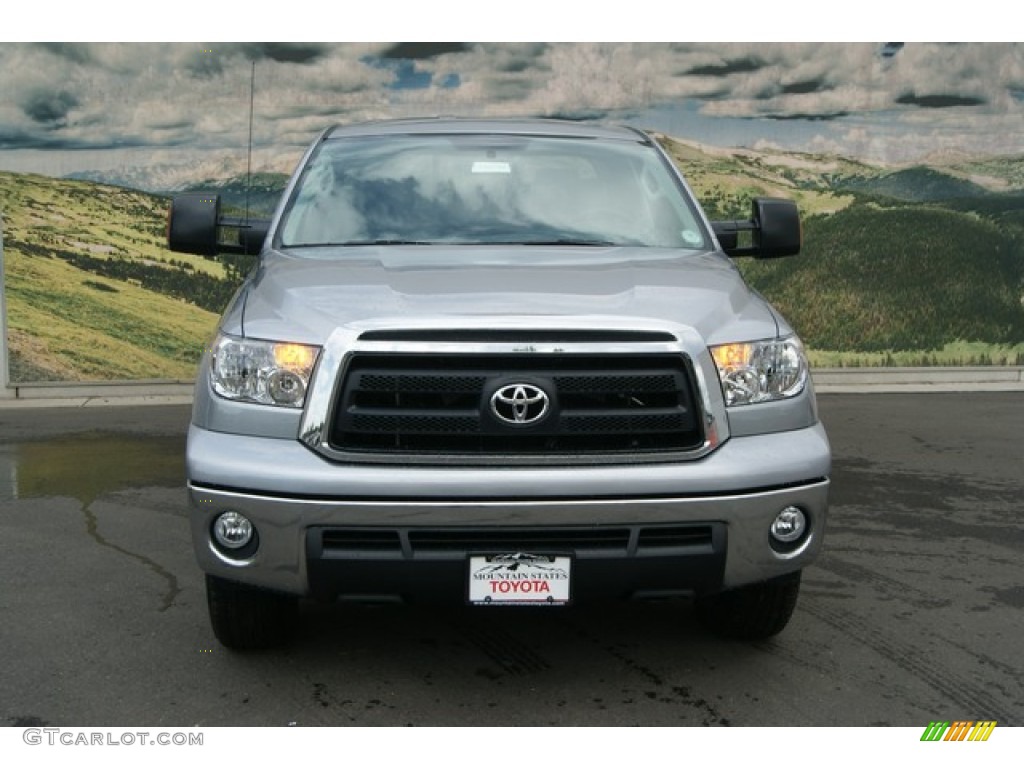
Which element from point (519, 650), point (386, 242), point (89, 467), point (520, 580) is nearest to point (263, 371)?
point (520, 580)

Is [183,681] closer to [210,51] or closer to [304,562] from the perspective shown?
[304,562]

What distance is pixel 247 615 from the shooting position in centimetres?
420

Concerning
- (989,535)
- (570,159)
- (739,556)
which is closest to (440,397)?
(739,556)

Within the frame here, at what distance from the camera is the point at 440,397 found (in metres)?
3.76

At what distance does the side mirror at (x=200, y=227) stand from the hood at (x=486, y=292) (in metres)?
0.59

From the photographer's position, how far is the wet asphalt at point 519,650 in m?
3.87

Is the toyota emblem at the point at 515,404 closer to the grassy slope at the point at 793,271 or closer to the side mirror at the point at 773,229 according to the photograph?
the side mirror at the point at 773,229

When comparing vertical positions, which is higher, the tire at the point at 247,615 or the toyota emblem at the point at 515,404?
the toyota emblem at the point at 515,404

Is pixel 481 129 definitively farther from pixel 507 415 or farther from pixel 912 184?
pixel 912 184

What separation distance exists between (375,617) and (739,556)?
1658 millimetres

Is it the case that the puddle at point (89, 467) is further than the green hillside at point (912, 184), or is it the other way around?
the green hillside at point (912, 184)

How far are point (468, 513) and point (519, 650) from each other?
975 mm

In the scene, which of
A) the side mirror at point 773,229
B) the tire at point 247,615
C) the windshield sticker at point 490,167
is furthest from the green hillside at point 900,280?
the tire at point 247,615

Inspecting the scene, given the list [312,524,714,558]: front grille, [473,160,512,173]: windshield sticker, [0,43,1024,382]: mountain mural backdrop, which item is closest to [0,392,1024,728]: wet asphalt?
[312,524,714,558]: front grille
